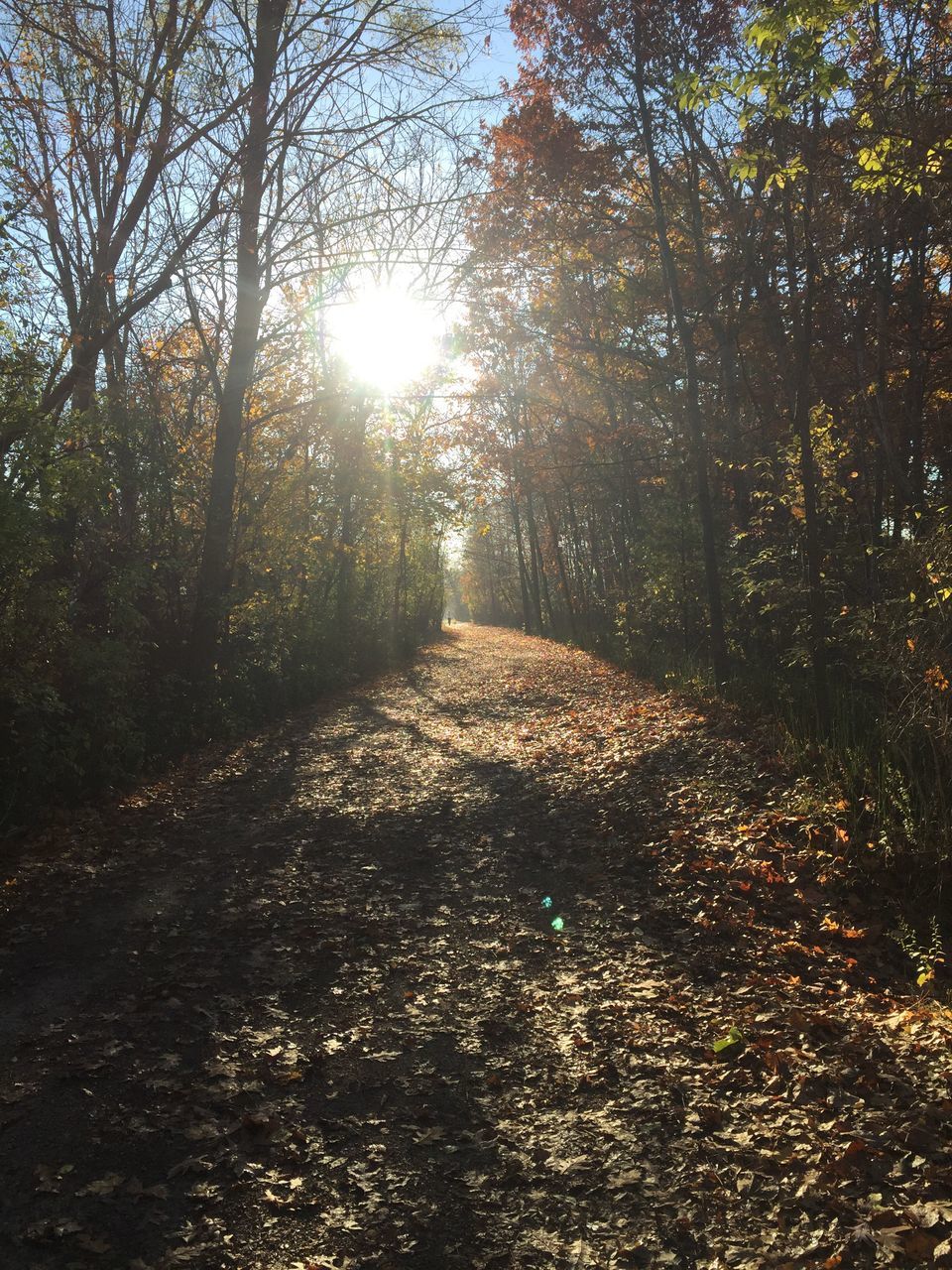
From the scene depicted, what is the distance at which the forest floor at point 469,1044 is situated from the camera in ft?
9.75

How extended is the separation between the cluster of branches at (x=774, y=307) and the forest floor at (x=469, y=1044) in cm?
202

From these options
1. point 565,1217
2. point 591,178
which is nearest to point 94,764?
point 565,1217

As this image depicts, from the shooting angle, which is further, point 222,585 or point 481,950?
point 222,585

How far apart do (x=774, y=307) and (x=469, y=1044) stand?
12442 millimetres

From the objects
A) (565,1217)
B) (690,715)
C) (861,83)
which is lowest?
(565,1217)

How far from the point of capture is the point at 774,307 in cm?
1298

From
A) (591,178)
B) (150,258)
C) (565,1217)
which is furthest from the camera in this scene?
(591,178)

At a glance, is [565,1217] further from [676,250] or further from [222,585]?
[676,250]

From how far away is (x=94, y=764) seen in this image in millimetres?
8062

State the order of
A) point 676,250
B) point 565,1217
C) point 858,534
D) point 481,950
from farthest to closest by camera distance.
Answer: point 676,250 → point 858,534 → point 481,950 → point 565,1217

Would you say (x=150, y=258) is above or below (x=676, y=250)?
below

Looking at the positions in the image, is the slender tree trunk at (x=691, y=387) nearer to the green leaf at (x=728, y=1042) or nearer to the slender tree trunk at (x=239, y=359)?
the slender tree trunk at (x=239, y=359)

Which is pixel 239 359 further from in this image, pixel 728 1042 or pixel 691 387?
pixel 728 1042

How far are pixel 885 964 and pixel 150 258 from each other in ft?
39.5
